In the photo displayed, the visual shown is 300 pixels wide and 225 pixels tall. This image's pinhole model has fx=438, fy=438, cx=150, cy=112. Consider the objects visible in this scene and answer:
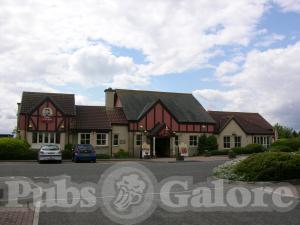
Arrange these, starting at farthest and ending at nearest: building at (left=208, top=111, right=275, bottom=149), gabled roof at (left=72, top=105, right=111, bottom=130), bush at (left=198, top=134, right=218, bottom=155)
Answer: building at (left=208, top=111, right=275, bottom=149), bush at (left=198, top=134, right=218, bottom=155), gabled roof at (left=72, top=105, right=111, bottom=130)

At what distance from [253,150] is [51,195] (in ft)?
126

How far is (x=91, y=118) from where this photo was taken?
4550 centimetres

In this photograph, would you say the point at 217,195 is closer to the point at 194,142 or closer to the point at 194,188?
the point at 194,188

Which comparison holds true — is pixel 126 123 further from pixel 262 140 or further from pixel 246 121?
pixel 262 140

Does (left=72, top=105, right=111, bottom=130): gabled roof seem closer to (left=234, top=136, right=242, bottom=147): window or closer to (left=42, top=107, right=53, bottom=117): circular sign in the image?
(left=42, top=107, right=53, bottom=117): circular sign

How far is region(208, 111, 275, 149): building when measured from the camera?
51.0m

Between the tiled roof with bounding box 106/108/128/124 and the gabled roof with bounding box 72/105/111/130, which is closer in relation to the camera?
the gabled roof with bounding box 72/105/111/130

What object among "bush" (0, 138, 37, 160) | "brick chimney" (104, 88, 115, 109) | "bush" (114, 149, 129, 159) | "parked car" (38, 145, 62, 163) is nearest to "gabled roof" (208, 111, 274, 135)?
"bush" (114, 149, 129, 159)

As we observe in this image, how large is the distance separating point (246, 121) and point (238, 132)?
12.7 ft

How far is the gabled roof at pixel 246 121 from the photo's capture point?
5175 centimetres

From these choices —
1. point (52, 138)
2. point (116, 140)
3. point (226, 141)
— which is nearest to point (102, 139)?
point (116, 140)

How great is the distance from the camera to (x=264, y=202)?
475 inches

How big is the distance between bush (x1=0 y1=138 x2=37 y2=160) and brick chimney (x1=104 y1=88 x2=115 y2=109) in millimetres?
12811

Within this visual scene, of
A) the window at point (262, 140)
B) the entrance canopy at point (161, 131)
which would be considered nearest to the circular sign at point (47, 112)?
the entrance canopy at point (161, 131)
